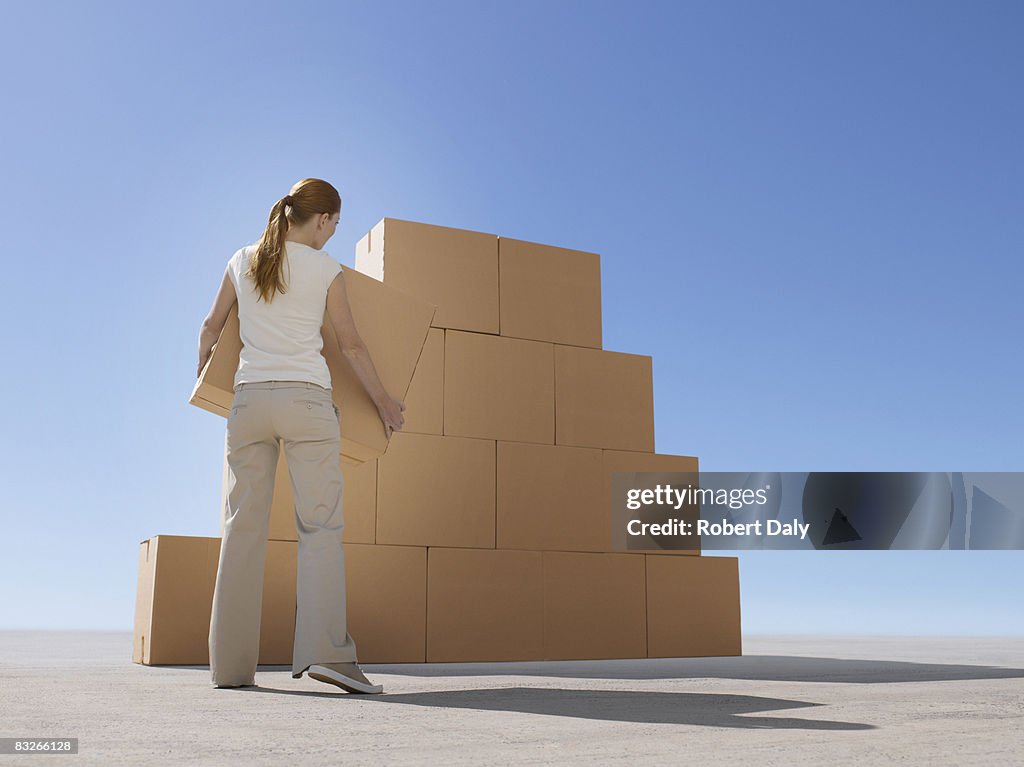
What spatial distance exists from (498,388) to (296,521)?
193 cm

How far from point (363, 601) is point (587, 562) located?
3.02 feet

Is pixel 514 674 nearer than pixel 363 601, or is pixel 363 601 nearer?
pixel 514 674

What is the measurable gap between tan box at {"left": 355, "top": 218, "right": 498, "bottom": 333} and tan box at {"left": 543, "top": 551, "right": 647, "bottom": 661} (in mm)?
1011

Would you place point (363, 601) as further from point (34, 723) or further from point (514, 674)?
point (34, 723)

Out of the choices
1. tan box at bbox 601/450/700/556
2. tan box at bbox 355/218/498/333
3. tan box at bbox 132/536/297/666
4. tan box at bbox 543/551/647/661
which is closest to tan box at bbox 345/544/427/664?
tan box at bbox 132/536/297/666

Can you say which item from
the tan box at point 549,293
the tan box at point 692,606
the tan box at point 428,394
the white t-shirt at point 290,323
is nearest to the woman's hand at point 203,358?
the white t-shirt at point 290,323

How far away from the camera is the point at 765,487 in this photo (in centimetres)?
445

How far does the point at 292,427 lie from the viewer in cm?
199

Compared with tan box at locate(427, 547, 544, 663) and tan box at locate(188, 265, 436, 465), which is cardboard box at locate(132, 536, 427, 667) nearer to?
tan box at locate(427, 547, 544, 663)

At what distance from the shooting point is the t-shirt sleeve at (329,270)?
2082 millimetres

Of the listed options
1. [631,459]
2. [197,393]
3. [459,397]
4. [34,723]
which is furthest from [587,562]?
[34,723]

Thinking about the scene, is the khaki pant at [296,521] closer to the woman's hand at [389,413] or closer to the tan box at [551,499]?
the woman's hand at [389,413]

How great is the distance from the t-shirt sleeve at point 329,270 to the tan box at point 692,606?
2.25 metres

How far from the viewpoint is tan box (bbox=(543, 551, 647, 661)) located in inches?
146
